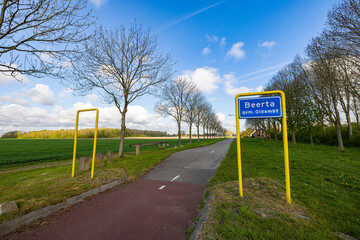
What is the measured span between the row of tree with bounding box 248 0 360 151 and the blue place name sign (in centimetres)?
1010

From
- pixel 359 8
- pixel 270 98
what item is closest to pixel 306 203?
pixel 270 98

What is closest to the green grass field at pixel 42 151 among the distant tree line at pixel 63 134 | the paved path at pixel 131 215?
the paved path at pixel 131 215

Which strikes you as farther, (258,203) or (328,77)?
(328,77)

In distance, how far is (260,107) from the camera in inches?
159

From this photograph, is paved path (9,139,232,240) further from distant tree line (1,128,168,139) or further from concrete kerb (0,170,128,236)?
distant tree line (1,128,168,139)

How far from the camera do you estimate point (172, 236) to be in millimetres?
2910

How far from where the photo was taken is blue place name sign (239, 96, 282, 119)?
391 centimetres

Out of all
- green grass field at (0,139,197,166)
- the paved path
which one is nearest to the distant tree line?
green grass field at (0,139,197,166)

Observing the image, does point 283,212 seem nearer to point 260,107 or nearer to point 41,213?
point 260,107

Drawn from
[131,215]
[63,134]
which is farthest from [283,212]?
[63,134]

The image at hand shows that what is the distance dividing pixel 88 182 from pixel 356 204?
8.20 metres

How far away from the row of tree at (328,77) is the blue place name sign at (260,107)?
10100 mm

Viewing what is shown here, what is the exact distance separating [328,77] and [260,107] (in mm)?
15891

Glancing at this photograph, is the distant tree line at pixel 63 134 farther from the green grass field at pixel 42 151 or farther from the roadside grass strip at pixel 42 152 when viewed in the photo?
the roadside grass strip at pixel 42 152
